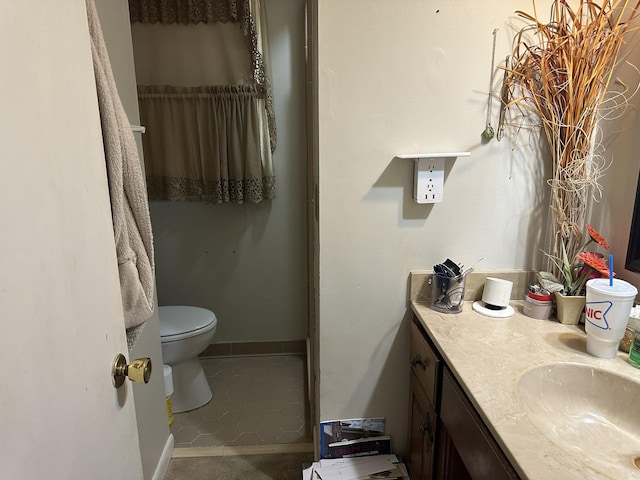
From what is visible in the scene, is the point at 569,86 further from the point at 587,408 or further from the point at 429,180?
the point at 587,408

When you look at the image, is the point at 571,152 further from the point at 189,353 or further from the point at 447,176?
the point at 189,353

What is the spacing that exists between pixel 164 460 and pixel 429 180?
154 centimetres

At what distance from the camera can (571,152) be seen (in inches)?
47.5

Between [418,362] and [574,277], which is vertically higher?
[574,277]

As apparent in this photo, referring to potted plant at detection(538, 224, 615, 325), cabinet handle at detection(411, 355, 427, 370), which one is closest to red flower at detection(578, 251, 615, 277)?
potted plant at detection(538, 224, 615, 325)

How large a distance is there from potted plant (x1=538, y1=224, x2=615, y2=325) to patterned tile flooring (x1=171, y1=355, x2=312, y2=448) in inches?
50.4

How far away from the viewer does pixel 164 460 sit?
178 centimetres

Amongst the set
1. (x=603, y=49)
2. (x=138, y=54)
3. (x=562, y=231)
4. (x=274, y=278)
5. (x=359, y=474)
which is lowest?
(x=359, y=474)

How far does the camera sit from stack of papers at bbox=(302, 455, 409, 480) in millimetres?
1371

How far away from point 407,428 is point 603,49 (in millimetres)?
1263

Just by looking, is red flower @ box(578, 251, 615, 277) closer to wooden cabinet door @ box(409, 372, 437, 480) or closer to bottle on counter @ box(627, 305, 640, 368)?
bottle on counter @ box(627, 305, 640, 368)

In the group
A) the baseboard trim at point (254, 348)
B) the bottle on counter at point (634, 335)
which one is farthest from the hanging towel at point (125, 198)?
the baseboard trim at point (254, 348)

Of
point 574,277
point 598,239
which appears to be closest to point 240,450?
point 574,277

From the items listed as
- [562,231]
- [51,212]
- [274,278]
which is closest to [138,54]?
[274,278]
